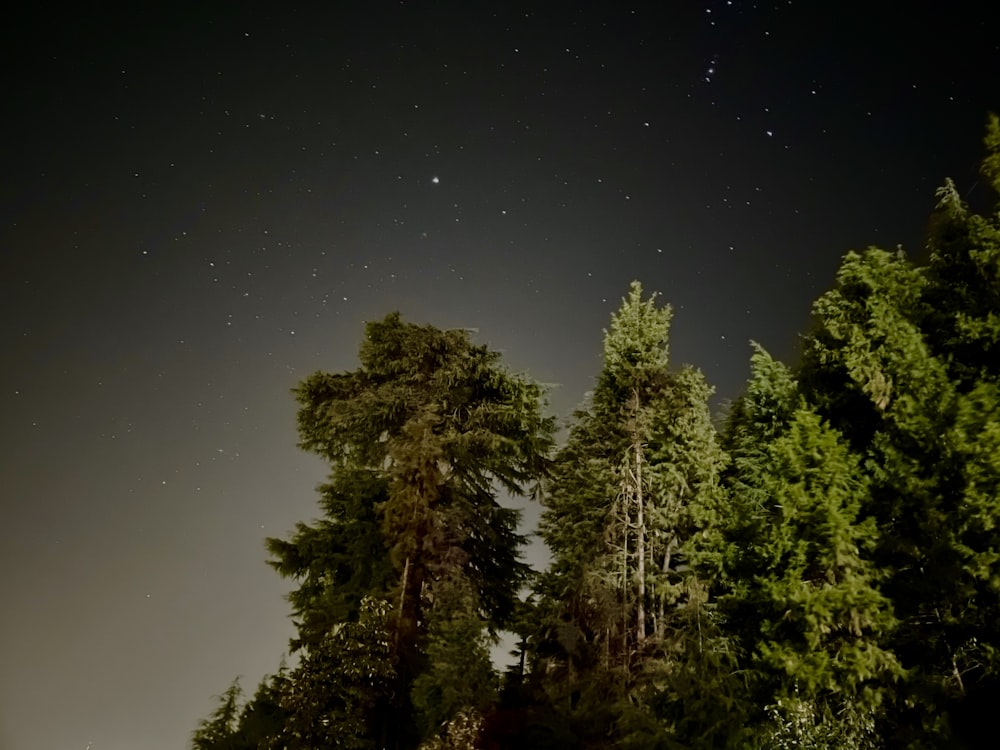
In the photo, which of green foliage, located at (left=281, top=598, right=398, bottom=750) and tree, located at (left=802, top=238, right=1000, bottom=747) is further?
green foliage, located at (left=281, top=598, right=398, bottom=750)

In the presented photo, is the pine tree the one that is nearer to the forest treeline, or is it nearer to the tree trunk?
the forest treeline

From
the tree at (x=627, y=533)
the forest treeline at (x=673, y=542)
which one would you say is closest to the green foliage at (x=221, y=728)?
the forest treeline at (x=673, y=542)

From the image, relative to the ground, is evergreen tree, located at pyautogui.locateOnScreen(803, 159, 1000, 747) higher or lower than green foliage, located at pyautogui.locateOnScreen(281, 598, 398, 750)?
higher

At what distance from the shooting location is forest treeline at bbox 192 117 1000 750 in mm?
10766

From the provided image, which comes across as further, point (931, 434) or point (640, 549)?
point (640, 549)

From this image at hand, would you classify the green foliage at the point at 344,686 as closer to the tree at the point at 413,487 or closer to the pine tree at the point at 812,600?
the tree at the point at 413,487

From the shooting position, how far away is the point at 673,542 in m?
15.0

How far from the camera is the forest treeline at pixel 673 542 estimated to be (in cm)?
1077

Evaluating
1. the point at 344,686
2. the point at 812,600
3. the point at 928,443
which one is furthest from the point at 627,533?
the point at 344,686

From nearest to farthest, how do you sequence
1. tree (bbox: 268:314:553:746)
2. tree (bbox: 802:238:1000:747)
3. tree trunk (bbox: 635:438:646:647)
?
tree (bbox: 802:238:1000:747), tree trunk (bbox: 635:438:646:647), tree (bbox: 268:314:553:746)

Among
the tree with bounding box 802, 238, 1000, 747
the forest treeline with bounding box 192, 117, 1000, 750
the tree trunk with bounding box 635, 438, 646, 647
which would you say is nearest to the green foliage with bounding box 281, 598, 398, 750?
the forest treeline with bounding box 192, 117, 1000, 750

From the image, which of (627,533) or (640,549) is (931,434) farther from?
(627,533)

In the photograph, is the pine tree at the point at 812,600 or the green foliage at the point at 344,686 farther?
the green foliage at the point at 344,686

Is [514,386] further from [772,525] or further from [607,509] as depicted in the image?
[772,525]
